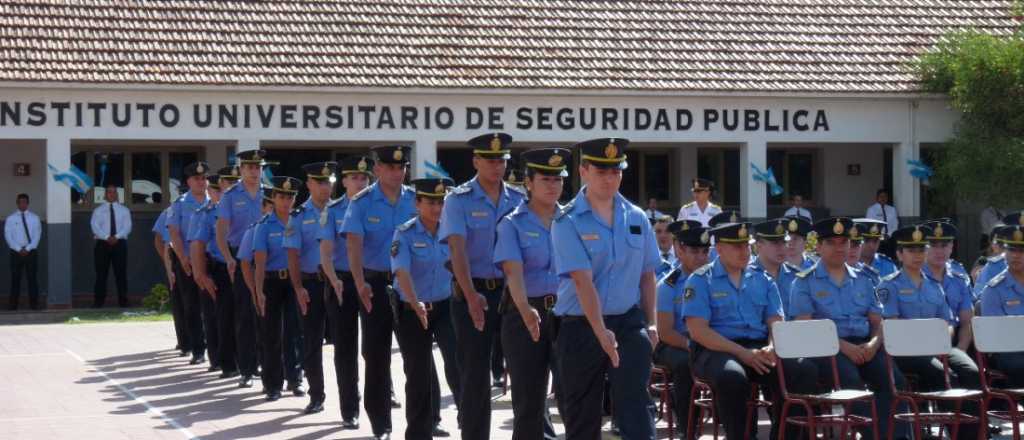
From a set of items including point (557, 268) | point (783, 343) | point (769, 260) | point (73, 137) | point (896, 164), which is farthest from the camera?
point (896, 164)

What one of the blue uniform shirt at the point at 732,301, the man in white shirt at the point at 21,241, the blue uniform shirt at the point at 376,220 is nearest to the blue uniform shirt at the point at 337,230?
the blue uniform shirt at the point at 376,220

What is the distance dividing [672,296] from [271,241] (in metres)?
4.17

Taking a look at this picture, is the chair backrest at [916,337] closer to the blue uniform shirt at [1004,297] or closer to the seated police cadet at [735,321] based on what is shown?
the seated police cadet at [735,321]

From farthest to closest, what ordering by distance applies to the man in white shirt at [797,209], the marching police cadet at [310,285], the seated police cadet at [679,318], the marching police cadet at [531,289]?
the man in white shirt at [797,209] → the marching police cadet at [310,285] → the seated police cadet at [679,318] → the marching police cadet at [531,289]

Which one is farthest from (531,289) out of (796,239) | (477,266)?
(796,239)

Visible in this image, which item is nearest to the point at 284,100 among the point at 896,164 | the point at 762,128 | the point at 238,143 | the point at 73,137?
the point at 238,143

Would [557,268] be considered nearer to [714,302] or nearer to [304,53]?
[714,302]

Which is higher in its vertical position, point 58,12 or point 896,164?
point 58,12

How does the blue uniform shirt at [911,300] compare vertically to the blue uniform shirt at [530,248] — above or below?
below

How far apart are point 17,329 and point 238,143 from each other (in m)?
5.24

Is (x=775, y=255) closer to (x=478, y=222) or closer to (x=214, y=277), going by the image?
(x=478, y=222)

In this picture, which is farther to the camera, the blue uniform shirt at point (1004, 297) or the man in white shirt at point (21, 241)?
the man in white shirt at point (21, 241)

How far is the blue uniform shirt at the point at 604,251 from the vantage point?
8.12 metres

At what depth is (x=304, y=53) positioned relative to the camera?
26.0 metres
